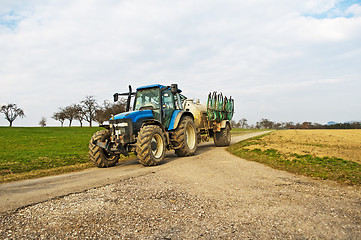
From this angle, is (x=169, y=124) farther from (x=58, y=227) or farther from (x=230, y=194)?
(x=58, y=227)

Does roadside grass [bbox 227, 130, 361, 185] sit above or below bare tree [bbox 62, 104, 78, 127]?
below

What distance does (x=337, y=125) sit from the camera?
30.4 metres

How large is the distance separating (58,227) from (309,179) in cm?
558

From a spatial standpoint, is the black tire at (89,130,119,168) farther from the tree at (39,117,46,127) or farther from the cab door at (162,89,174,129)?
the tree at (39,117,46,127)

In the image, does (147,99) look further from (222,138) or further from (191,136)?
(222,138)

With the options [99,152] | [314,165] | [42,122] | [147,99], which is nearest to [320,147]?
[314,165]

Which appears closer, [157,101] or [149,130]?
[149,130]

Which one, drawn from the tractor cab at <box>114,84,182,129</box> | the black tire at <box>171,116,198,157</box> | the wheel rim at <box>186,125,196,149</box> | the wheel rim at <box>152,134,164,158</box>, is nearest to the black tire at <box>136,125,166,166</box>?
the wheel rim at <box>152,134,164,158</box>

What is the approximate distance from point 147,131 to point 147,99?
2294mm

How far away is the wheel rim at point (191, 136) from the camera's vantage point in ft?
36.6

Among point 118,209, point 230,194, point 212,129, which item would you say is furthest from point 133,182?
point 212,129

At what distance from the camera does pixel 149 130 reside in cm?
798

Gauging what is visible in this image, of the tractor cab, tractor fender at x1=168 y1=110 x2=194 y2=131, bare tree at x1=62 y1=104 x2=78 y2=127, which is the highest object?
bare tree at x1=62 y1=104 x2=78 y2=127

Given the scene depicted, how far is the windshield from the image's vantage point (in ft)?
31.7
